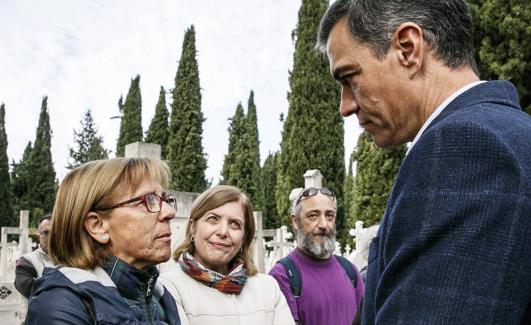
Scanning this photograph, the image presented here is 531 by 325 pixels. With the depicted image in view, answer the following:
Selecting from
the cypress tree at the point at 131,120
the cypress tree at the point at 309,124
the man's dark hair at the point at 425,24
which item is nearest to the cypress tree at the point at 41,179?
the cypress tree at the point at 131,120

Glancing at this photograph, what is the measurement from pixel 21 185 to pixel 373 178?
2981 cm

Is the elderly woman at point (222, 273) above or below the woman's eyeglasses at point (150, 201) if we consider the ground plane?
below

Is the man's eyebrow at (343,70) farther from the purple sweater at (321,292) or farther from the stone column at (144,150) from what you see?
the stone column at (144,150)

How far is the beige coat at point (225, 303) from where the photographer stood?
2.85 meters

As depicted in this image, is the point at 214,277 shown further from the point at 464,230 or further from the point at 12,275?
the point at 12,275

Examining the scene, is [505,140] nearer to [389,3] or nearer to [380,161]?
[389,3]

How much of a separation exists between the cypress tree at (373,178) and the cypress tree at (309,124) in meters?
1.63

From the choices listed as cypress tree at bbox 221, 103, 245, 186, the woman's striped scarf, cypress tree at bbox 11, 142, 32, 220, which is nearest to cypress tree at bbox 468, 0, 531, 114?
the woman's striped scarf

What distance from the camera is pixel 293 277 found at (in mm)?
3867

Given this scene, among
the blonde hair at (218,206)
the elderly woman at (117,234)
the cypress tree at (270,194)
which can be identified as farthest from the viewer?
the cypress tree at (270,194)

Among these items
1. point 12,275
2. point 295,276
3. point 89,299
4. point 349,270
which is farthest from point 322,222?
point 12,275

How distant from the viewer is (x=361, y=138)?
2019 centimetres

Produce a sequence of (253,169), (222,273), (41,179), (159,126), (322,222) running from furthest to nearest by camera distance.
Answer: (41,179) < (159,126) < (253,169) < (322,222) < (222,273)

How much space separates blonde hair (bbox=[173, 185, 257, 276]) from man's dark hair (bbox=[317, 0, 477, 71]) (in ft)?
7.20
